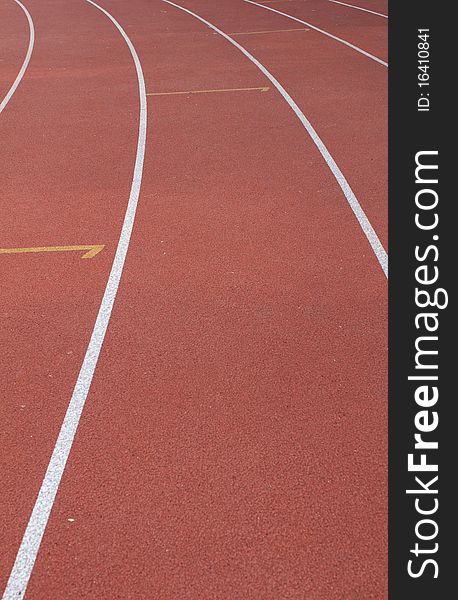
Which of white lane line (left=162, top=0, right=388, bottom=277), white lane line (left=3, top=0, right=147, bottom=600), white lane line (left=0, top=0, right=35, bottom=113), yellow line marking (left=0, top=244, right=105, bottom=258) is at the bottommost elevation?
white lane line (left=3, top=0, right=147, bottom=600)

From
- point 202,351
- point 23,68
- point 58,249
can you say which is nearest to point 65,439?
point 202,351

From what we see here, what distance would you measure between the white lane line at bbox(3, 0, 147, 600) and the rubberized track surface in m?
0.04

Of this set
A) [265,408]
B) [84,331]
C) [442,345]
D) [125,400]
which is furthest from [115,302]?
[442,345]

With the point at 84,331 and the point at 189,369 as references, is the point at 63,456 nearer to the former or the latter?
the point at 189,369

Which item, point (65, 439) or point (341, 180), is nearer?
point (65, 439)

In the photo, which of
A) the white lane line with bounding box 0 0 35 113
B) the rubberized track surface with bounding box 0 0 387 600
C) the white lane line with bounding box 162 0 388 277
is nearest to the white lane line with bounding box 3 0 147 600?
the rubberized track surface with bounding box 0 0 387 600

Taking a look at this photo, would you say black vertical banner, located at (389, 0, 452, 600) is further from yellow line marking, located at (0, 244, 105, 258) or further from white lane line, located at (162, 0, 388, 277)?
yellow line marking, located at (0, 244, 105, 258)

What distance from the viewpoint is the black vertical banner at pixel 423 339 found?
3521 millimetres

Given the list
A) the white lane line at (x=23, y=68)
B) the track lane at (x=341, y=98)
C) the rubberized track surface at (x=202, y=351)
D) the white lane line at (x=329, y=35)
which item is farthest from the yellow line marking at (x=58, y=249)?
the white lane line at (x=329, y=35)

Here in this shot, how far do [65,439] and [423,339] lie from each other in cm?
211

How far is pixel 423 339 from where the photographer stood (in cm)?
492

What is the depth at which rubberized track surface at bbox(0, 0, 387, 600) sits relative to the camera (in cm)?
346

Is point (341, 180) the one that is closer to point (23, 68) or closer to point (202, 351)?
point (202, 351)

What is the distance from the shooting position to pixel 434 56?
31.8 ft
